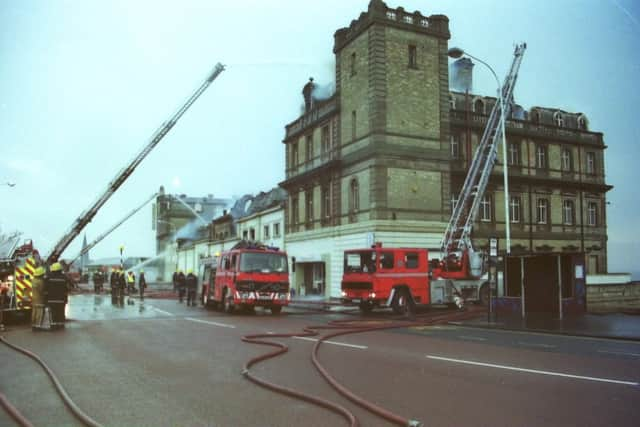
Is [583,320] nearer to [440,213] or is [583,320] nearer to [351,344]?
[351,344]

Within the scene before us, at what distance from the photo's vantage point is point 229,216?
65.0m

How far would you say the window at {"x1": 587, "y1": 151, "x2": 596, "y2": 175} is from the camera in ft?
149

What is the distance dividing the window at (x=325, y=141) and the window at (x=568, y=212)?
17.4m

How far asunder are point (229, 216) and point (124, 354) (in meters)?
54.0

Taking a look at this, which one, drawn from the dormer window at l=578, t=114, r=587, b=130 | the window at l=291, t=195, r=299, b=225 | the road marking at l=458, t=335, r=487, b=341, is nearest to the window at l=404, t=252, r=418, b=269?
the road marking at l=458, t=335, r=487, b=341

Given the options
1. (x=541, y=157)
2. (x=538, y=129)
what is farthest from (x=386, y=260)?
(x=538, y=129)

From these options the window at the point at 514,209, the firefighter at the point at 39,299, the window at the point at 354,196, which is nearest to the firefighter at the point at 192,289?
the window at the point at 354,196

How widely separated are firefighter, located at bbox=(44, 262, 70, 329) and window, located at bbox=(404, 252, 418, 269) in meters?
12.1

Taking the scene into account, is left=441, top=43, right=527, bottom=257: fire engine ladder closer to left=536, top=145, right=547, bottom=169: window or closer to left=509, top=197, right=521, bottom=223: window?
left=509, top=197, right=521, bottom=223: window

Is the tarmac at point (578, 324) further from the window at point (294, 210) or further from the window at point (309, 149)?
the window at point (294, 210)

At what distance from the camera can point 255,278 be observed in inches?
941

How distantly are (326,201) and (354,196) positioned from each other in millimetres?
4062

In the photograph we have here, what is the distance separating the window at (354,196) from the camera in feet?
118

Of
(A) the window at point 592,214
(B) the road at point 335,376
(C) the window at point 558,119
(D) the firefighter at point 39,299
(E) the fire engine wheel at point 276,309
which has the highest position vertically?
(C) the window at point 558,119
